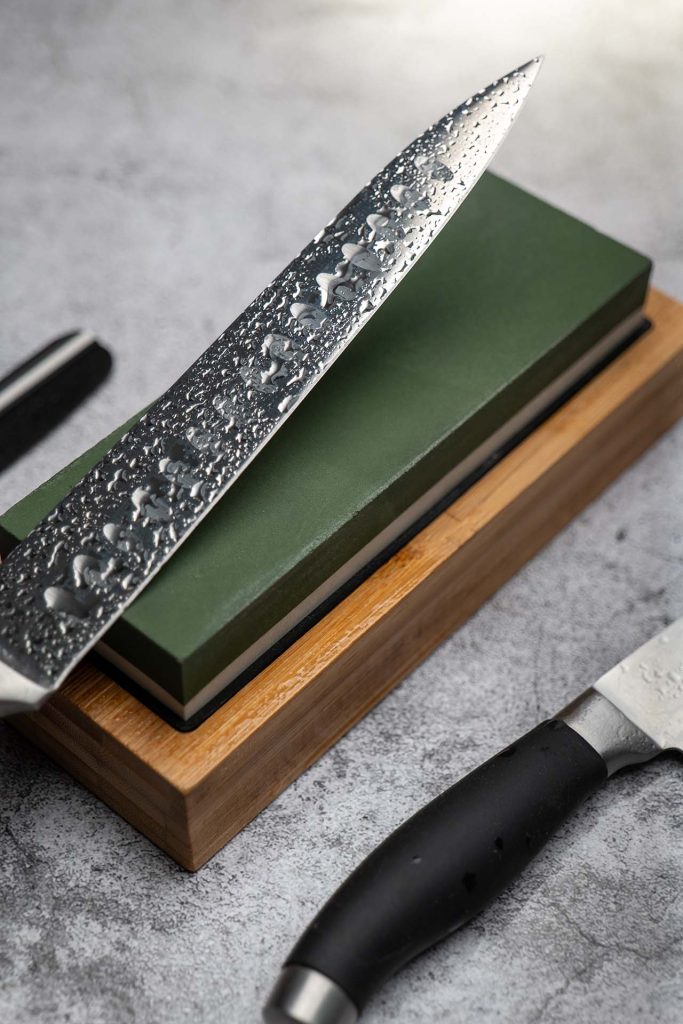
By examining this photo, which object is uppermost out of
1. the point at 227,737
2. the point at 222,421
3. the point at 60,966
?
the point at 222,421

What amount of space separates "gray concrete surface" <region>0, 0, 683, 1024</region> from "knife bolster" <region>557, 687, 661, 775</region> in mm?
39

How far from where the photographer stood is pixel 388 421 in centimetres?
77

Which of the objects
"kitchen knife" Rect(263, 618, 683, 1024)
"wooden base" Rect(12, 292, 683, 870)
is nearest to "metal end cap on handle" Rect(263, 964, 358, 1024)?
"kitchen knife" Rect(263, 618, 683, 1024)

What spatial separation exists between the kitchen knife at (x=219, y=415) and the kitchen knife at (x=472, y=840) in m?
0.16

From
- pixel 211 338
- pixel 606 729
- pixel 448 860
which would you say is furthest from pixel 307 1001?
pixel 211 338

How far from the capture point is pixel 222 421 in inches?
28.0

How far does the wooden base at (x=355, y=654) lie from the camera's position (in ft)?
2.29

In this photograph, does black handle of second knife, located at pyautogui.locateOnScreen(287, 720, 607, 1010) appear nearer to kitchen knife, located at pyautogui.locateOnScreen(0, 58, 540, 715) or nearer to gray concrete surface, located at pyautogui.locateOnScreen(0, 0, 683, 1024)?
gray concrete surface, located at pyautogui.locateOnScreen(0, 0, 683, 1024)

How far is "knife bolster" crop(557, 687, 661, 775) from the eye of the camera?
719mm

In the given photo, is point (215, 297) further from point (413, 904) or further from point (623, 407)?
point (413, 904)

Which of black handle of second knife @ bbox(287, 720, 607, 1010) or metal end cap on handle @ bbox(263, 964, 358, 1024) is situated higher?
black handle of second knife @ bbox(287, 720, 607, 1010)

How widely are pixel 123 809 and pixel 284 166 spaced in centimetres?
52

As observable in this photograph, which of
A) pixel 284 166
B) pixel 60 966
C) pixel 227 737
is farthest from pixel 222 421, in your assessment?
pixel 284 166

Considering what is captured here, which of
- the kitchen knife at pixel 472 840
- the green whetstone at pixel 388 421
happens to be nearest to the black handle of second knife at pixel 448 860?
the kitchen knife at pixel 472 840
